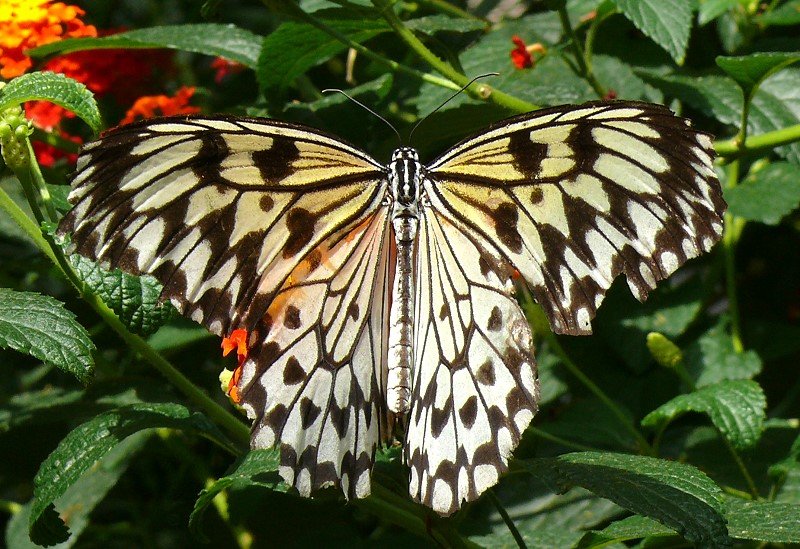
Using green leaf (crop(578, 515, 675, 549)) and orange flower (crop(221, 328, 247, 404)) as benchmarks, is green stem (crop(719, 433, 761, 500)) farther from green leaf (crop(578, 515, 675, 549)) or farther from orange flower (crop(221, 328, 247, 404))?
orange flower (crop(221, 328, 247, 404))

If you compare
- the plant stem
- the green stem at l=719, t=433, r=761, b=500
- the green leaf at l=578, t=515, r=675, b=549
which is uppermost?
the plant stem

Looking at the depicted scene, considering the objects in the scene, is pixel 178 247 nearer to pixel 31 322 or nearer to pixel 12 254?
pixel 31 322

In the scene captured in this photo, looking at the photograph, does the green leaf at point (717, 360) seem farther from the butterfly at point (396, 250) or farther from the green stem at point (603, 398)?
the butterfly at point (396, 250)

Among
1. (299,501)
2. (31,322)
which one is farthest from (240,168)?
(299,501)

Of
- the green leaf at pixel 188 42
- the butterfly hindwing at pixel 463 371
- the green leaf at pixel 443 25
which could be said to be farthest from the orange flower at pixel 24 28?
the butterfly hindwing at pixel 463 371

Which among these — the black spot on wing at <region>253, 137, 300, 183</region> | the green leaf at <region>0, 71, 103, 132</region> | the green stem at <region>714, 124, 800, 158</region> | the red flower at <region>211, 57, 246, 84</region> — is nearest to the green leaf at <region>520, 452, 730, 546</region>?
the black spot on wing at <region>253, 137, 300, 183</region>

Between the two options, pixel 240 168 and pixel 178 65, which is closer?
pixel 240 168
